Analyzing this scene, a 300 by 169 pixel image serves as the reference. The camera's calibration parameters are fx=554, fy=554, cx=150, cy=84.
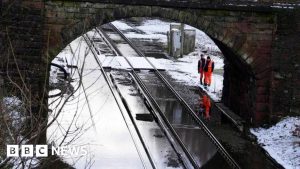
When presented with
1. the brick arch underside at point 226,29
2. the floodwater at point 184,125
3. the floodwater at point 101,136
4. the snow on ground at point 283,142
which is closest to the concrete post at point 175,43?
the floodwater at point 184,125

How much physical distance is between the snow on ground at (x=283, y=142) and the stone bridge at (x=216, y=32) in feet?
1.65

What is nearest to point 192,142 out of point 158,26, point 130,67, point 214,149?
point 214,149

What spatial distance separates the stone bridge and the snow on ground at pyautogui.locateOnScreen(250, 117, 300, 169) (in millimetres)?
504

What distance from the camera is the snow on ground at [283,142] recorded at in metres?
14.6

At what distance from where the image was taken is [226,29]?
16.8 meters

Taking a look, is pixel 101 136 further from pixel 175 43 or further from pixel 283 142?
pixel 175 43

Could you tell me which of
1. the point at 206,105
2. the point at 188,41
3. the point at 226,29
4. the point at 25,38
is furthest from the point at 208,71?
the point at 25,38

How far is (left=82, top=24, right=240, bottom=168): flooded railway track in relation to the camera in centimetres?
1462

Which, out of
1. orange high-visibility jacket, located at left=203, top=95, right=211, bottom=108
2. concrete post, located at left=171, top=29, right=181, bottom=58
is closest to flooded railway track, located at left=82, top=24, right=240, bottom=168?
orange high-visibility jacket, located at left=203, top=95, right=211, bottom=108

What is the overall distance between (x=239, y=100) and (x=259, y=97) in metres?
1.60

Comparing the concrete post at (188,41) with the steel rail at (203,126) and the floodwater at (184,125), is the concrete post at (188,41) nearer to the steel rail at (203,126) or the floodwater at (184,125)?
the steel rail at (203,126)

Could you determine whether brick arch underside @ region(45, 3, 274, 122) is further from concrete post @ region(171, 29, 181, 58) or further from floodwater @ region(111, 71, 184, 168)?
concrete post @ region(171, 29, 181, 58)

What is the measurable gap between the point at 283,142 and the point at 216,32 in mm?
3801

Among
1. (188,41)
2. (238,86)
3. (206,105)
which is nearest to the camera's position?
(238,86)
